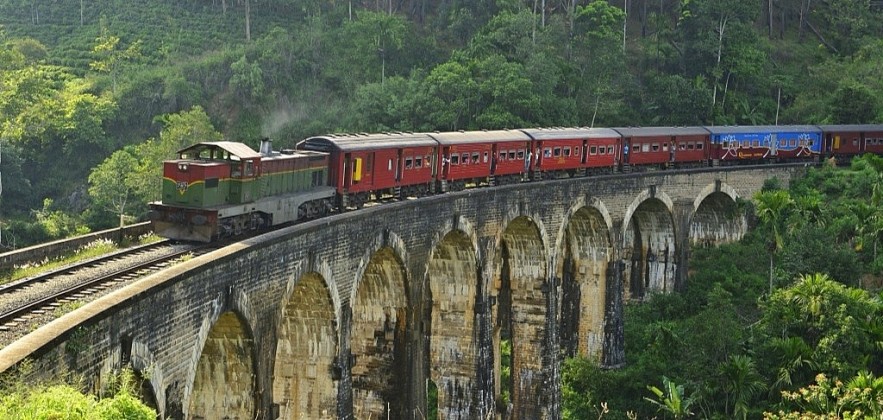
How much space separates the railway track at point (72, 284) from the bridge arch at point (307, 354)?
3.55m

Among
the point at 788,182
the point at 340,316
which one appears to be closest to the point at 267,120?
the point at 788,182

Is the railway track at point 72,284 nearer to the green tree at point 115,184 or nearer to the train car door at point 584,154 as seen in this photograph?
the train car door at point 584,154

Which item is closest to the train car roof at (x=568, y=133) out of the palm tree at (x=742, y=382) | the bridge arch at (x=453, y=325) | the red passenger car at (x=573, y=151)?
the red passenger car at (x=573, y=151)

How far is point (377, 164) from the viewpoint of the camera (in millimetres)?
31297

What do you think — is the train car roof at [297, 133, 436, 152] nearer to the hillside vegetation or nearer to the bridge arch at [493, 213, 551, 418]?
the bridge arch at [493, 213, 551, 418]

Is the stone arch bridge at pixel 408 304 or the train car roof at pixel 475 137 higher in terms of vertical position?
the train car roof at pixel 475 137

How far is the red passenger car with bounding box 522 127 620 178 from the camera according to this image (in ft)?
137

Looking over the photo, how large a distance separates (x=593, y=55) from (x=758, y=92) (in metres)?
12.5

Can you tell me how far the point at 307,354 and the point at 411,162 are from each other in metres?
9.03

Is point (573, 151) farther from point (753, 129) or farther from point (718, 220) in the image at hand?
point (753, 129)

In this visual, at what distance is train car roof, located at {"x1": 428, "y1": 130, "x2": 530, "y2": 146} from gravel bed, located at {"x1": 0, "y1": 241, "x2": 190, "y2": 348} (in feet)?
47.1

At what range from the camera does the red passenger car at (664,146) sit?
156 ft

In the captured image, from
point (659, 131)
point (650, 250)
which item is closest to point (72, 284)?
point (650, 250)

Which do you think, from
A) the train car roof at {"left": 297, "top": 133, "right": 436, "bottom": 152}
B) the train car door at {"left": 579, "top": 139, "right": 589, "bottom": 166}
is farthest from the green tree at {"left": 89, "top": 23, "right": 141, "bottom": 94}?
the train car roof at {"left": 297, "top": 133, "right": 436, "bottom": 152}
